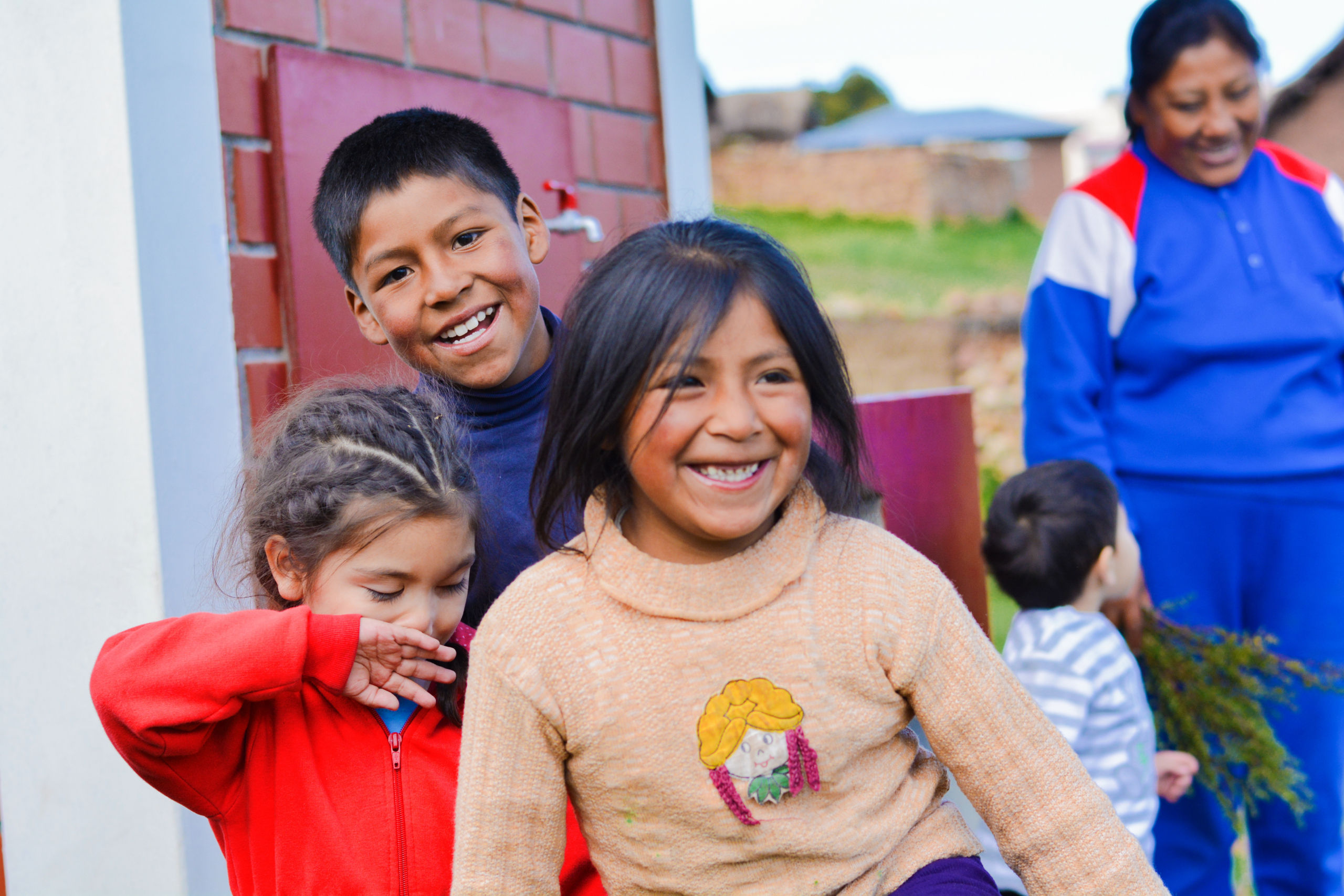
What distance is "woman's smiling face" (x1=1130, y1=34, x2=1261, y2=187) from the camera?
2783 mm

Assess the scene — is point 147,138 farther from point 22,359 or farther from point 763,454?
point 763,454

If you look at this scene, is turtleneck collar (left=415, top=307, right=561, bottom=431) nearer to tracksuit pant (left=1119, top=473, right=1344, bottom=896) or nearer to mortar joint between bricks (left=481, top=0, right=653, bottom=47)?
mortar joint between bricks (left=481, top=0, right=653, bottom=47)

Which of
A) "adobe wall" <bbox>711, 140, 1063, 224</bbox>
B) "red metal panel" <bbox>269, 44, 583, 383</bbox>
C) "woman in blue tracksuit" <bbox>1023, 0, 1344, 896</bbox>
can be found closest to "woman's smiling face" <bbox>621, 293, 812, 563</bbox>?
"red metal panel" <bbox>269, 44, 583, 383</bbox>

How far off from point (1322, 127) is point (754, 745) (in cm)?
1339

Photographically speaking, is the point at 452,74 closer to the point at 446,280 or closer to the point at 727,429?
the point at 446,280

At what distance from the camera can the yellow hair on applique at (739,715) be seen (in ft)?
4.69

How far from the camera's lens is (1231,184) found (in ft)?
9.66

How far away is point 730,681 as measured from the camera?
145 cm

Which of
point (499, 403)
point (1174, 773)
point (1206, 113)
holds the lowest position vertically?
point (1174, 773)

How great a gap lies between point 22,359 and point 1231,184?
2.62 m

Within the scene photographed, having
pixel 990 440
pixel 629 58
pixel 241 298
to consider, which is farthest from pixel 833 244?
pixel 241 298

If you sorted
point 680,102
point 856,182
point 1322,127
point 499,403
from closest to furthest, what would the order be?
point 499,403 → point 680,102 → point 1322,127 → point 856,182

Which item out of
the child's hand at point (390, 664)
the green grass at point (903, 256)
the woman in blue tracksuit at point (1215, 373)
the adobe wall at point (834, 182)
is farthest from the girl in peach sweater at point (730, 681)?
the adobe wall at point (834, 182)

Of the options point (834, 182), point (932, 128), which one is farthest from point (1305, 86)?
point (932, 128)
